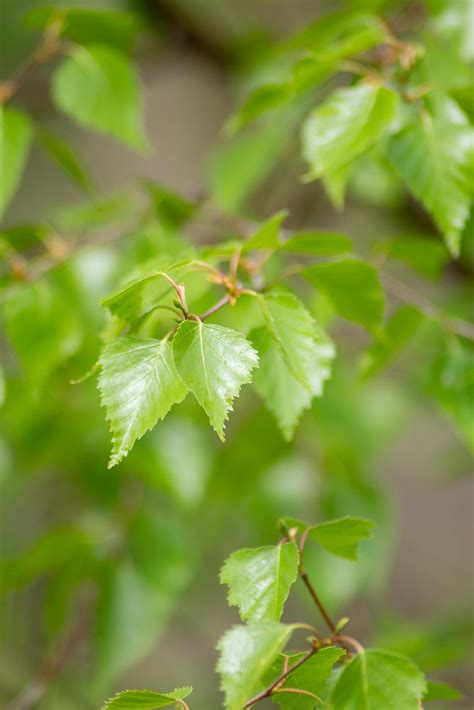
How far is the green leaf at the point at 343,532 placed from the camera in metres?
Answer: 0.50

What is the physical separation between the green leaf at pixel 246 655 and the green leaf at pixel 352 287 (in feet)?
0.97

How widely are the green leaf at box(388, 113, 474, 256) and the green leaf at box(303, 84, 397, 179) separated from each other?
0.11 feet

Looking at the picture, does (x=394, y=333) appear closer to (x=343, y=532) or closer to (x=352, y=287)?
(x=352, y=287)

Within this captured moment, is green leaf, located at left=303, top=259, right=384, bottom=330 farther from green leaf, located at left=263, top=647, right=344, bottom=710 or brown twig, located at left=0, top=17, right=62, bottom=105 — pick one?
brown twig, located at left=0, top=17, right=62, bottom=105

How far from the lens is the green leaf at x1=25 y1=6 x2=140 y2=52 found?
0.85 meters

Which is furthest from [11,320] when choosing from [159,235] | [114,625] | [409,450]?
[409,450]

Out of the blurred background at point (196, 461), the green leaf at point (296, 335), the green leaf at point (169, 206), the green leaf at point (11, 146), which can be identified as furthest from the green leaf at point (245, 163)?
the green leaf at point (296, 335)

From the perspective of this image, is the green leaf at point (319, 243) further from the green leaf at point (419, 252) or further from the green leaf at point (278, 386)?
the green leaf at point (419, 252)

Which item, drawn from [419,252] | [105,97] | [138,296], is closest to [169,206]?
[105,97]

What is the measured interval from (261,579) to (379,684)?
0.28ft

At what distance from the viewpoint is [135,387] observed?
0.46 meters

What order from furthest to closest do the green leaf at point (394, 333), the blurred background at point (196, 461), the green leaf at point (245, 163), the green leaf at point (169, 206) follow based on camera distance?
the green leaf at point (245, 163)
the blurred background at point (196, 461)
the green leaf at point (169, 206)
the green leaf at point (394, 333)

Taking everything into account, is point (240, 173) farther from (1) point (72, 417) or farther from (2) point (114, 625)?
(2) point (114, 625)

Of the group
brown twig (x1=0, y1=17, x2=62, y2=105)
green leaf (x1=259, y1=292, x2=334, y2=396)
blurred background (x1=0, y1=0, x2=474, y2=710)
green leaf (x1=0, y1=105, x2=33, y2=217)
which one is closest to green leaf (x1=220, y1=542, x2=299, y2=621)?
green leaf (x1=259, y1=292, x2=334, y2=396)
